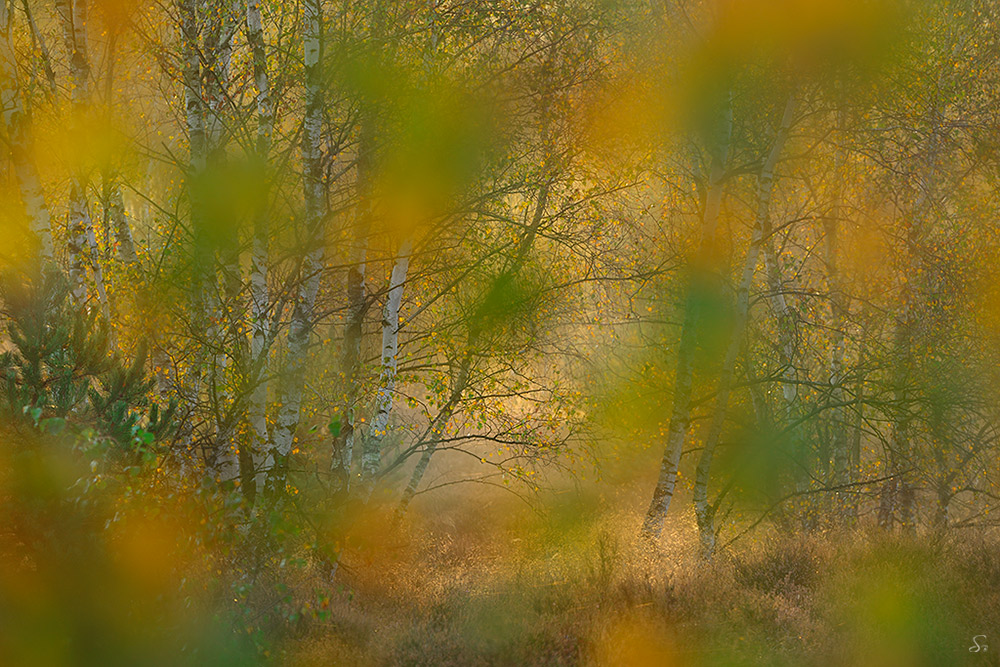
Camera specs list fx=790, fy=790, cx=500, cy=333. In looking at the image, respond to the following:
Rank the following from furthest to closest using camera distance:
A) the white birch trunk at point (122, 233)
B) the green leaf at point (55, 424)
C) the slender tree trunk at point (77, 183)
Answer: the white birch trunk at point (122, 233), the slender tree trunk at point (77, 183), the green leaf at point (55, 424)

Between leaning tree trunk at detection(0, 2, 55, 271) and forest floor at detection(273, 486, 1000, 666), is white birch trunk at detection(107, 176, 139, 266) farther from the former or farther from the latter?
forest floor at detection(273, 486, 1000, 666)

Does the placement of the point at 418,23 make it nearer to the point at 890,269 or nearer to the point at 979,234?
the point at 890,269

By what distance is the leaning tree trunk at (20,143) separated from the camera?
8.04 meters

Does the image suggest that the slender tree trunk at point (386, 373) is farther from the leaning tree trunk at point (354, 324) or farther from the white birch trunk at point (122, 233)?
the white birch trunk at point (122, 233)

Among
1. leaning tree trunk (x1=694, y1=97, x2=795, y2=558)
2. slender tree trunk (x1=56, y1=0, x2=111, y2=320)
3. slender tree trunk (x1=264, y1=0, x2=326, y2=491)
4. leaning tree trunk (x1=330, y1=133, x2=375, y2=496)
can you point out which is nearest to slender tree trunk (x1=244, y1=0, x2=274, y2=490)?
slender tree trunk (x1=264, y1=0, x2=326, y2=491)

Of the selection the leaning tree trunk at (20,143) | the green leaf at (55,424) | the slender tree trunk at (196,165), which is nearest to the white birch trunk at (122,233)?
the leaning tree trunk at (20,143)

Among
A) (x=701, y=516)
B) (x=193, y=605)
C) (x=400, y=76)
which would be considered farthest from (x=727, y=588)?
(x=400, y=76)

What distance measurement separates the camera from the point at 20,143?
8.30 meters

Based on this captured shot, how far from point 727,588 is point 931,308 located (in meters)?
6.15

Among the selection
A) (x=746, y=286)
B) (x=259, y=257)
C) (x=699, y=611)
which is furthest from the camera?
(x=746, y=286)

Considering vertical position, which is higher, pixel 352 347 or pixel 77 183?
pixel 77 183

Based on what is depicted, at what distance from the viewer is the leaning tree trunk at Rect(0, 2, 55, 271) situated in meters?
8.04

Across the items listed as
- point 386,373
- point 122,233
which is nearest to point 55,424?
point 386,373

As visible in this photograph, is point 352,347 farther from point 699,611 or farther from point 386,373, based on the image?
point 699,611
